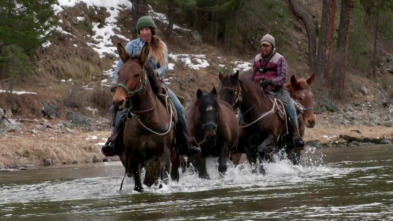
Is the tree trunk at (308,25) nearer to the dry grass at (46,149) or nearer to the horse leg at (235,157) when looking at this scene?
the dry grass at (46,149)

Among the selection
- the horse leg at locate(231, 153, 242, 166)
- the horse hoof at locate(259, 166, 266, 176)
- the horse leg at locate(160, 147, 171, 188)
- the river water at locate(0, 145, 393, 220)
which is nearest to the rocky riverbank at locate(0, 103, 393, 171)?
the river water at locate(0, 145, 393, 220)

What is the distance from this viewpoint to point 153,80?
1214cm

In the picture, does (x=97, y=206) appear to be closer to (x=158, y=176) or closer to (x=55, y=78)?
(x=158, y=176)

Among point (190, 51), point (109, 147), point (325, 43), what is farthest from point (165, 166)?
point (190, 51)

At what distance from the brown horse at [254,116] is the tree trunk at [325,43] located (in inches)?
845

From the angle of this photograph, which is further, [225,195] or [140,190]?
[140,190]

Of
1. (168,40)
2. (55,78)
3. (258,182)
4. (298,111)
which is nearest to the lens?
(258,182)

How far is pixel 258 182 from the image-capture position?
13312mm

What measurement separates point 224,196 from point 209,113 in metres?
3.20

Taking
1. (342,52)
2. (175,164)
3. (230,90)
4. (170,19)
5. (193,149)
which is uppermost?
(170,19)

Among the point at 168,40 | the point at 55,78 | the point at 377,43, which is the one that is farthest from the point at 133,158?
the point at 377,43

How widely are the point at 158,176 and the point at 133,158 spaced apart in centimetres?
47

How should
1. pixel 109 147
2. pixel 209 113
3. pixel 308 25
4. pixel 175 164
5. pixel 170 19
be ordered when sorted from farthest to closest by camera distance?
1. pixel 170 19
2. pixel 308 25
3. pixel 209 113
4. pixel 175 164
5. pixel 109 147

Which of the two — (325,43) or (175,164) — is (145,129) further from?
(325,43)
